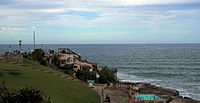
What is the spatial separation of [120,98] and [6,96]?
69.1 ft

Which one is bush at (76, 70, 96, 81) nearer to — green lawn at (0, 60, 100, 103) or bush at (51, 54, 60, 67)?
bush at (51, 54, 60, 67)

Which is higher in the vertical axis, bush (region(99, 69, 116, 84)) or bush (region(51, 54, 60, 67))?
bush (region(51, 54, 60, 67))

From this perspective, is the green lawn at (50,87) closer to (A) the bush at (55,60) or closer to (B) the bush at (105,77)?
(B) the bush at (105,77)

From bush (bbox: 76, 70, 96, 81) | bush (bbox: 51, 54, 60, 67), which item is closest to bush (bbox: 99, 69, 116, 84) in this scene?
bush (bbox: 76, 70, 96, 81)

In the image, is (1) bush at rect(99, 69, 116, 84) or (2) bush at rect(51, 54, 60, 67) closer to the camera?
(1) bush at rect(99, 69, 116, 84)

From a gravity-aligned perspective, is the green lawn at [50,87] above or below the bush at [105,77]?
above

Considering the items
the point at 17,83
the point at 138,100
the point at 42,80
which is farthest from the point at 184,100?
the point at 17,83

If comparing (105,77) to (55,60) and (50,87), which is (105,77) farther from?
(50,87)

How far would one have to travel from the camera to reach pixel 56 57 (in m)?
62.1

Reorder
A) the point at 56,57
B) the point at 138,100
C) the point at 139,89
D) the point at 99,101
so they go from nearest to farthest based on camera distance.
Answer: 1. the point at 99,101
2. the point at 138,100
3. the point at 139,89
4. the point at 56,57

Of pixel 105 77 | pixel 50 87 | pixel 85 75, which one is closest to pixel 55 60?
pixel 85 75

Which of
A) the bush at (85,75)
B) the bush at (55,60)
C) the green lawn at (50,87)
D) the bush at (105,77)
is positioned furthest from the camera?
the bush at (55,60)

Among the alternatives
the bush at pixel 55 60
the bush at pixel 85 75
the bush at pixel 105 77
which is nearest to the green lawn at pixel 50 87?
the bush at pixel 85 75

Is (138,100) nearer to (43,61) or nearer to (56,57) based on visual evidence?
(43,61)
